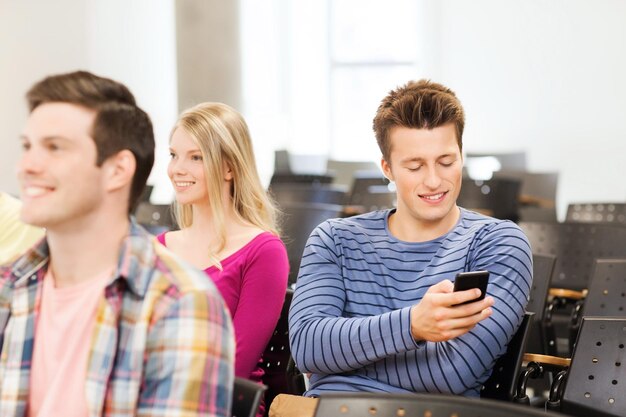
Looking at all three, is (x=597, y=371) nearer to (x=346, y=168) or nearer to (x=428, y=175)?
(x=428, y=175)

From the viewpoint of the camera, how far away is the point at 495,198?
627 centimetres

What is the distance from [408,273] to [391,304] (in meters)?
0.08

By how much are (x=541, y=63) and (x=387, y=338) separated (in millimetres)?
7018

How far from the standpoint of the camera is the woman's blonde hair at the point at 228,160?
2.65 m

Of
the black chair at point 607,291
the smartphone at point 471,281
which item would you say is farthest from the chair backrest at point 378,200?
the smartphone at point 471,281

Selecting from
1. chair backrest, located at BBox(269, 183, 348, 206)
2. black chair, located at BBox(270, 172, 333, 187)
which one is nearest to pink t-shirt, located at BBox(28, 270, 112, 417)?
chair backrest, located at BBox(269, 183, 348, 206)

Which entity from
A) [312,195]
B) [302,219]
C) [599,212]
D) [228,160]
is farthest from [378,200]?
[228,160]

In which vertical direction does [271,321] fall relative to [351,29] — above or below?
below

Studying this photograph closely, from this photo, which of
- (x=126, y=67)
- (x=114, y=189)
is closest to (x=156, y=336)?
A: (x=114, y=189)

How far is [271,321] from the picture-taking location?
8.11 ft

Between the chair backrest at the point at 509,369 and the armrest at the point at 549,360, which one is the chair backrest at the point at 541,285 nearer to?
the armrest at the point at 549,360

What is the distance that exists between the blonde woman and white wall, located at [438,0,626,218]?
20.3 ft

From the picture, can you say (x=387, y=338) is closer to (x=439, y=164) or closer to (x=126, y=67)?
(x=439, y=164)

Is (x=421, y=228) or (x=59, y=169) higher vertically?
(x=59, y=169)
